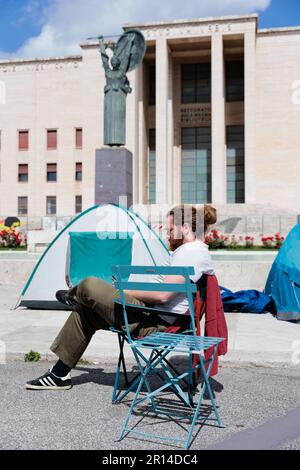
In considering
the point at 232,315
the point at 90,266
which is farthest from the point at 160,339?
the point at 90,266

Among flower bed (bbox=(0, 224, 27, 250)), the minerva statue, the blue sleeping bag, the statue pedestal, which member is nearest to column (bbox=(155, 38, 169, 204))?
flower bed (bbox=(0, 224, 27, 250))

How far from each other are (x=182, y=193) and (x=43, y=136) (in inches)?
471

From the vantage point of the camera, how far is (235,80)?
4266 cm

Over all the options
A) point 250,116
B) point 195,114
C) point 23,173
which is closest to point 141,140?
point 195,114

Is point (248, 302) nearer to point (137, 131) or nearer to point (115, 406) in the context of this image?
point (115, 406)

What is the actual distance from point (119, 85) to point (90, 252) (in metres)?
9.32

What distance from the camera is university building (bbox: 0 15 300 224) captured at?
39.5 m

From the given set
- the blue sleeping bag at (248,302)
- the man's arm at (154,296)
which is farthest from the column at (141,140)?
the man's arm at (154,296)

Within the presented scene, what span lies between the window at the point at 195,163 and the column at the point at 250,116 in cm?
443

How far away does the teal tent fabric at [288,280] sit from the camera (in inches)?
317

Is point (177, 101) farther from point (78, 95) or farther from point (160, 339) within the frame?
point (160, 339)

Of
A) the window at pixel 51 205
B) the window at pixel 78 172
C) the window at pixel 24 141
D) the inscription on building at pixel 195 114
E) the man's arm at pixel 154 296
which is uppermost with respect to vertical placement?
the inscription on building at pixel 195 114

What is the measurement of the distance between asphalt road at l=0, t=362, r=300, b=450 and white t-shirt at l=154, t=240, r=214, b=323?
779 mm

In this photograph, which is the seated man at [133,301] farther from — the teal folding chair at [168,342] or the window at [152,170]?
the window at [152,170]
